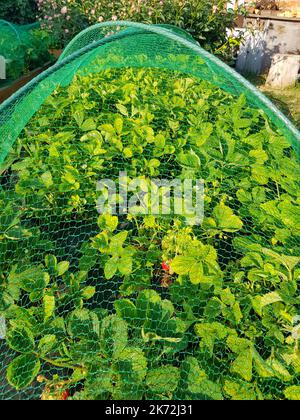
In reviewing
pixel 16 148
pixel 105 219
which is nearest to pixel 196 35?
pixel 16 148

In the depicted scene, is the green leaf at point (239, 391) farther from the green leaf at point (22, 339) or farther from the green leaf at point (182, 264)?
the green leaf at point (22, 339)

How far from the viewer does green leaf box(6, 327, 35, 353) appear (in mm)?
Answer: 1018

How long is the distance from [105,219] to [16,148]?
28.7 inches

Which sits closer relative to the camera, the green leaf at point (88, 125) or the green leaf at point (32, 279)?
the green leaf at point (32, 279)

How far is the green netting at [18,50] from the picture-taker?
13.2 feet

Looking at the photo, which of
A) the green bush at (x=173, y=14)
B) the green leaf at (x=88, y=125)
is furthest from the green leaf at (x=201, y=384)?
the green bush at (x=173, y=14)

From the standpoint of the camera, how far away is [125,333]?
1041 mm

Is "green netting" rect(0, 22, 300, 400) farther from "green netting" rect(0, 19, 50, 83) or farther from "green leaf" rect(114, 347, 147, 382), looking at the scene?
"green netting" rect(0, 19, 50, 83)

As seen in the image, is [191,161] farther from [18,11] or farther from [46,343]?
[18,11]

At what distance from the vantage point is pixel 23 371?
98cm

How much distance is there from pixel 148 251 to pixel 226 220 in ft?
0.99

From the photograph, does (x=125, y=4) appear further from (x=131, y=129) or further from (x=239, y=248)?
(x=239, y=248)

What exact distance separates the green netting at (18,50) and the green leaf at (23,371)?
3.75m

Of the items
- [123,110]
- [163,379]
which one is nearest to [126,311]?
[163,379]
